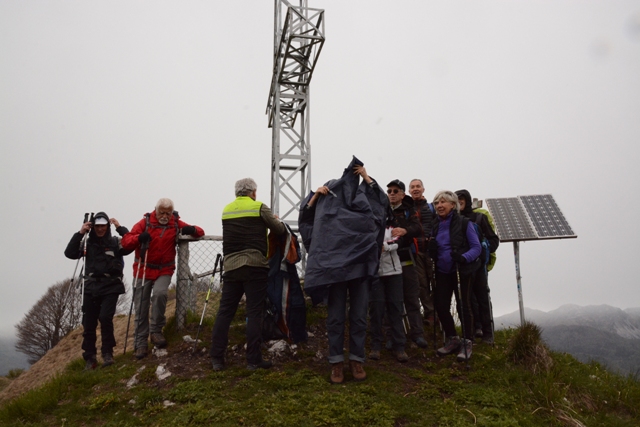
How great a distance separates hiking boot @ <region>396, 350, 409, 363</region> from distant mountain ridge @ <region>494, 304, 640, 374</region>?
1640 mm

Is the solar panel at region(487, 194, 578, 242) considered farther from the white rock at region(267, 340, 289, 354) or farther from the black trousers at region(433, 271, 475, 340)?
the white rock at region(267, 340, 289, 354)

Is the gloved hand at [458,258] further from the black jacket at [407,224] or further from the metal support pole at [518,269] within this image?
the metal support pole at [518,269]

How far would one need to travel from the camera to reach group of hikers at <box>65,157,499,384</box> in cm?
433

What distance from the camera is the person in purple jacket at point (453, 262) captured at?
4.93 meters

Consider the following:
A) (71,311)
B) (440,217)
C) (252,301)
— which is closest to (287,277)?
(252,301)

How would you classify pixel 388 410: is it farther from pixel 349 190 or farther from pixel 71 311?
pixel 71 311

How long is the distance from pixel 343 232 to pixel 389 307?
132 cm

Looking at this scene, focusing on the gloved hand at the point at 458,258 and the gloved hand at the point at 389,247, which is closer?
the gloved hand at the point at 458,258

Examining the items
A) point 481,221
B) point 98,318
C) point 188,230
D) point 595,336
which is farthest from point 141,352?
point 595,336

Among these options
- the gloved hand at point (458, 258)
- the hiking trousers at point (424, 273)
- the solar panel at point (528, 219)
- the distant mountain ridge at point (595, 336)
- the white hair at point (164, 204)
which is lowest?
the distant mountain ridge at point (595, 336)

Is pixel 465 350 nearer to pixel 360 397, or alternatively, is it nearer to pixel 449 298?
pixel 449 298

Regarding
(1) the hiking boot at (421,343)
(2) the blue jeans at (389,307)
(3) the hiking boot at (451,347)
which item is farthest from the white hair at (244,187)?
(3) the hiking boot at (451,347)

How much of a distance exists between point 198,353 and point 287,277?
1463 mm

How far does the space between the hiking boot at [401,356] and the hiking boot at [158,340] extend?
303 cm
